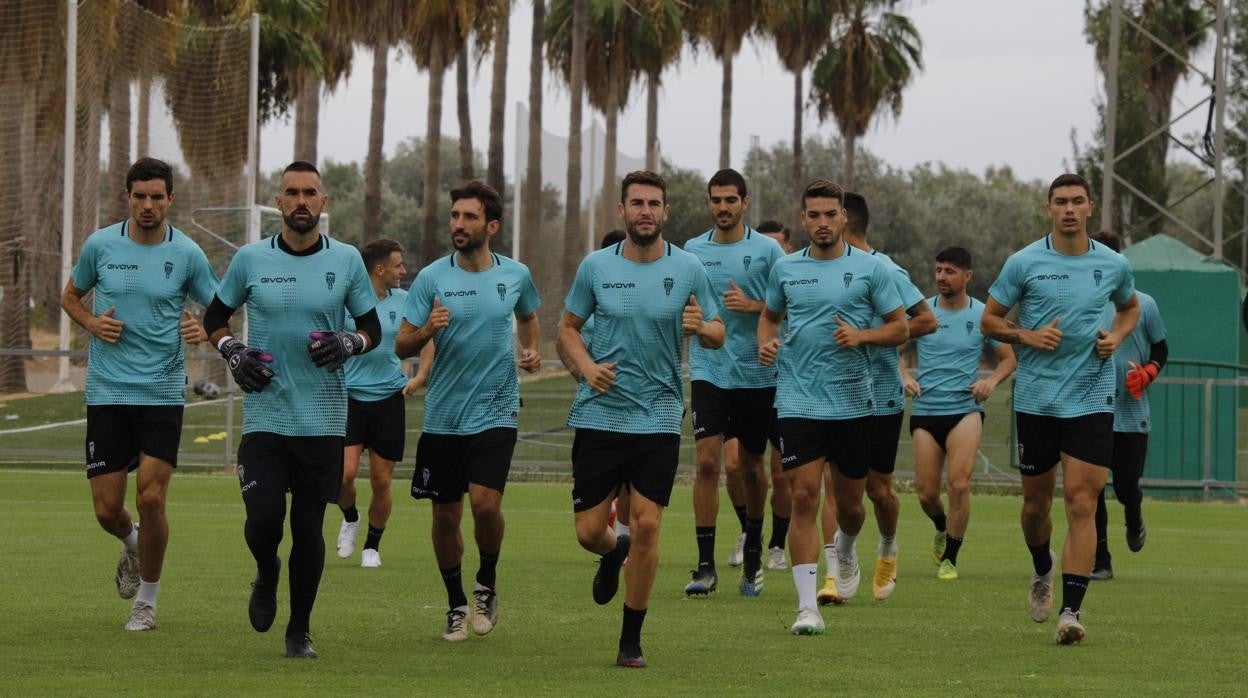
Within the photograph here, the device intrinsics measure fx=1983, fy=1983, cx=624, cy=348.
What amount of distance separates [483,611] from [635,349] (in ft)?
5.73

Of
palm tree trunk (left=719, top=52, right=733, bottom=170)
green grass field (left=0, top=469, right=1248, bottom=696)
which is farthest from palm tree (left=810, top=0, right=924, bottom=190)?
green grass field (left=0, top=469, right=1248, bottom=696)

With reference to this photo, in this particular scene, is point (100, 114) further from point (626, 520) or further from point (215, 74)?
point (626, 520)

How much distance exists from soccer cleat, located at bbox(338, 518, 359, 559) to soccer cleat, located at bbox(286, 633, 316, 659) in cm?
549

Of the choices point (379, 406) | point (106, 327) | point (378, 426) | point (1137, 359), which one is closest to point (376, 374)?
point (379, 406)

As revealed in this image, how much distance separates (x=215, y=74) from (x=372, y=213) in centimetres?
1508

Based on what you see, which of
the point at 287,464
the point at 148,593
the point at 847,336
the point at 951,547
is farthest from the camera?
the point at 951,547

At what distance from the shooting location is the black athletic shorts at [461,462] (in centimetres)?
1017

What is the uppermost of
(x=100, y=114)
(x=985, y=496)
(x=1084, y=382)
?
(x=100, y=114)

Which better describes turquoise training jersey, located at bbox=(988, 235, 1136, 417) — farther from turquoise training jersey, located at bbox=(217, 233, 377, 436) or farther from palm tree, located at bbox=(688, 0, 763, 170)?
palm tree, located at bbox=(688, 0, 763, 170)

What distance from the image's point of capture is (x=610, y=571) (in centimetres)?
1055

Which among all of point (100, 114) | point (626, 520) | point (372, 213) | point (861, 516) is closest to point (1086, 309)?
point (861, 516)

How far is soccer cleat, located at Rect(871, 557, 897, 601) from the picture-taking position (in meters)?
12.6

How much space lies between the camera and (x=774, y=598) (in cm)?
1258

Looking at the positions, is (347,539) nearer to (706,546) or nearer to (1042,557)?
(706,546)
